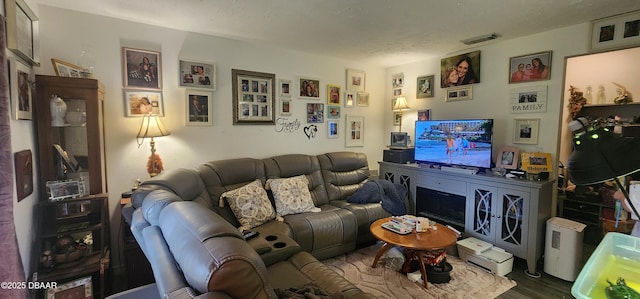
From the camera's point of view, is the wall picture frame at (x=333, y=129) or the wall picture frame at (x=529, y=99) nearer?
the wall picture frame at (x=529, y=99)

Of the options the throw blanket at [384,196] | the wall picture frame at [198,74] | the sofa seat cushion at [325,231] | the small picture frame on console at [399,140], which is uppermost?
the wall picture frame at [198,74]

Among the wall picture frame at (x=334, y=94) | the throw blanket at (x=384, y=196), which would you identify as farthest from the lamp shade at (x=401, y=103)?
the throw blanket at (x=384, y=196)

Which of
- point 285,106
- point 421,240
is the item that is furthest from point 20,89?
point 421,240

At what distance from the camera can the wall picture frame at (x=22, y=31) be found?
1615mm

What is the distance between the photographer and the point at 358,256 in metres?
2.96

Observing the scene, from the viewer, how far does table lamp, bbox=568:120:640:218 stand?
2.61 ft

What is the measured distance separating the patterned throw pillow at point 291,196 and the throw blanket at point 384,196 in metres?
0.59

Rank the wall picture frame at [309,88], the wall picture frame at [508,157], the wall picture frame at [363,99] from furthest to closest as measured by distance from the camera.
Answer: the wall picture frame at [363,99] → the wall picture frame at [309,88] → the wall picture frame at [508,157]

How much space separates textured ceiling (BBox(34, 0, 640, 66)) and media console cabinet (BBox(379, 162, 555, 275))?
1469 mm

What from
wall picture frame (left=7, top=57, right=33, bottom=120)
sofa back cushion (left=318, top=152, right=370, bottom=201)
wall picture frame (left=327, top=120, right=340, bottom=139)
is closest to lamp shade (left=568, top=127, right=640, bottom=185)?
wall picture frame (left=7, top=57, right=33, bottom=120)

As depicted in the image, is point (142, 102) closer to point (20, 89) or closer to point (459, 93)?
point (20, 89)

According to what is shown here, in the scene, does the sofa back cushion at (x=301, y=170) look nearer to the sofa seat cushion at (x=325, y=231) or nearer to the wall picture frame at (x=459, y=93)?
the sofa seat cushion at (x=325, y=231)

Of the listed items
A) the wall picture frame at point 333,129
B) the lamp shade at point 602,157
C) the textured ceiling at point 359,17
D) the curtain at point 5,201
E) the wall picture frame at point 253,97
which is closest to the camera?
the lamp shade at point 602,157

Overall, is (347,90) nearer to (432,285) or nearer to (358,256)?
(358,256)
